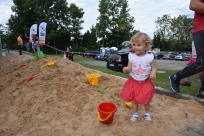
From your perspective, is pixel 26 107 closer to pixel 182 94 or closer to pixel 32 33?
pixel 182 94

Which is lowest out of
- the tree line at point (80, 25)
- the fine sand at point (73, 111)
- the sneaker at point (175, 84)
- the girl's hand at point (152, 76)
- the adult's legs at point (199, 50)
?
the fine sand at point (73, 111)

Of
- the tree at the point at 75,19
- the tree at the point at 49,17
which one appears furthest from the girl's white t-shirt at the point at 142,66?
the tree at the point at 75,19

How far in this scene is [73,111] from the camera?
2549 millimetres

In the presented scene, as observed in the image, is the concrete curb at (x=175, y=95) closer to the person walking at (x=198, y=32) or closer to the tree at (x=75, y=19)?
the person walking at (x=198, y=32)

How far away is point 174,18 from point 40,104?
51.7 meters

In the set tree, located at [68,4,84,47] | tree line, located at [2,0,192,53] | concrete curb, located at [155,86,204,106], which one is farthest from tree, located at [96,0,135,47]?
concrete curb, located at [155,86,204,106]

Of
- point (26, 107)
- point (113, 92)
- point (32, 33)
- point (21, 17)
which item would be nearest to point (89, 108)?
point (113, 92)

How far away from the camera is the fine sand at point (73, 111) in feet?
6.97

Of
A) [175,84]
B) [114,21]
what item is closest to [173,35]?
[114,21]

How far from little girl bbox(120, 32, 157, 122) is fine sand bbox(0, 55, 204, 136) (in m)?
0.26

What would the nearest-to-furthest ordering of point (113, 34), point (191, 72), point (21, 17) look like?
point (191, 72) → point (21, 17) → point (113, 34)

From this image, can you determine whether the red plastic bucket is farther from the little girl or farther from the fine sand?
the little girl

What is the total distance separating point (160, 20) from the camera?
47.8 meters

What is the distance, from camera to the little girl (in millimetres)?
2215
